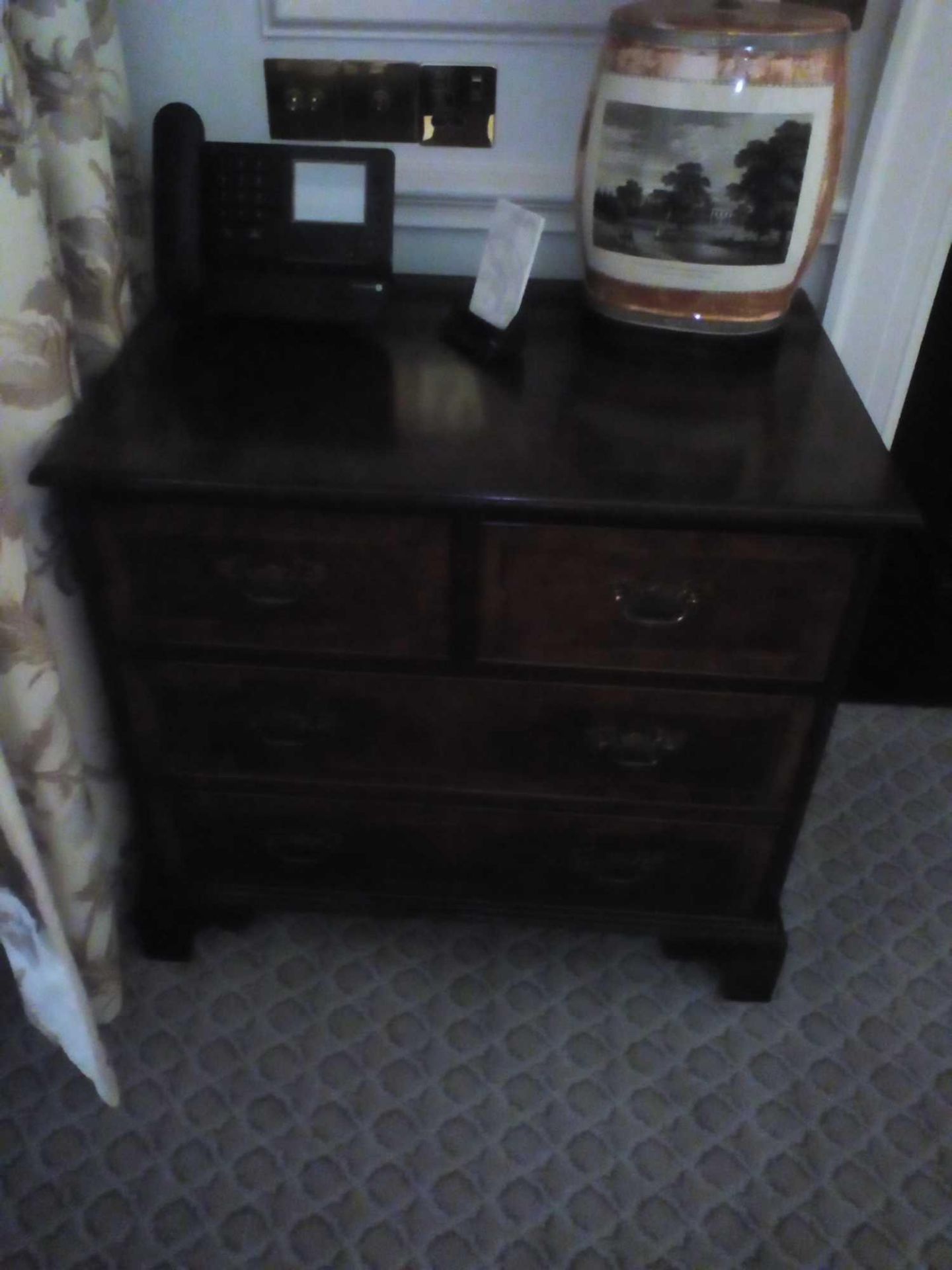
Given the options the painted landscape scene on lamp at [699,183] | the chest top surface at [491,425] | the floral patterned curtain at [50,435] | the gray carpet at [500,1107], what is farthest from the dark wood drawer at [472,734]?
the painted landscape scene on lamp at [699,183]

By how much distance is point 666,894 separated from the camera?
1.25 m

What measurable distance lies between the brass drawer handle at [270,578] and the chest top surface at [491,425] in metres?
0.09

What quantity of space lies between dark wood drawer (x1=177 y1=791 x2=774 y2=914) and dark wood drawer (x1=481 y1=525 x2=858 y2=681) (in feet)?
0.78

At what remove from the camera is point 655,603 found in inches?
39.1

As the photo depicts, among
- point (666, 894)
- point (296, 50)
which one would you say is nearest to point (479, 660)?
point (666, 894)

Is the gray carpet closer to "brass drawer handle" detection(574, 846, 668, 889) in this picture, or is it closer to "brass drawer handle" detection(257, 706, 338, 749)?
"brass drawer handle" detection(574, 846, 668, 889)

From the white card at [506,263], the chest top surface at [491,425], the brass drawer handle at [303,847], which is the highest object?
the white card at [506,263]

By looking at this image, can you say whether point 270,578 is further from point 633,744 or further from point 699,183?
point 699,183

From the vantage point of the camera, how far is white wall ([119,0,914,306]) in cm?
118

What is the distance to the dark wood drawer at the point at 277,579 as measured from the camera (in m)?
0.97

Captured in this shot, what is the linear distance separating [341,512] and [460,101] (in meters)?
0.59

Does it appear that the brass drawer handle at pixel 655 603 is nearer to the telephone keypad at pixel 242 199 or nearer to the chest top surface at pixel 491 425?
the chest top surface at pixel 491 425

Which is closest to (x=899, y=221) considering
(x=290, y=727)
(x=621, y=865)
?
(x=621, y=865)

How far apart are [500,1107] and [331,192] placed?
3.54ft
